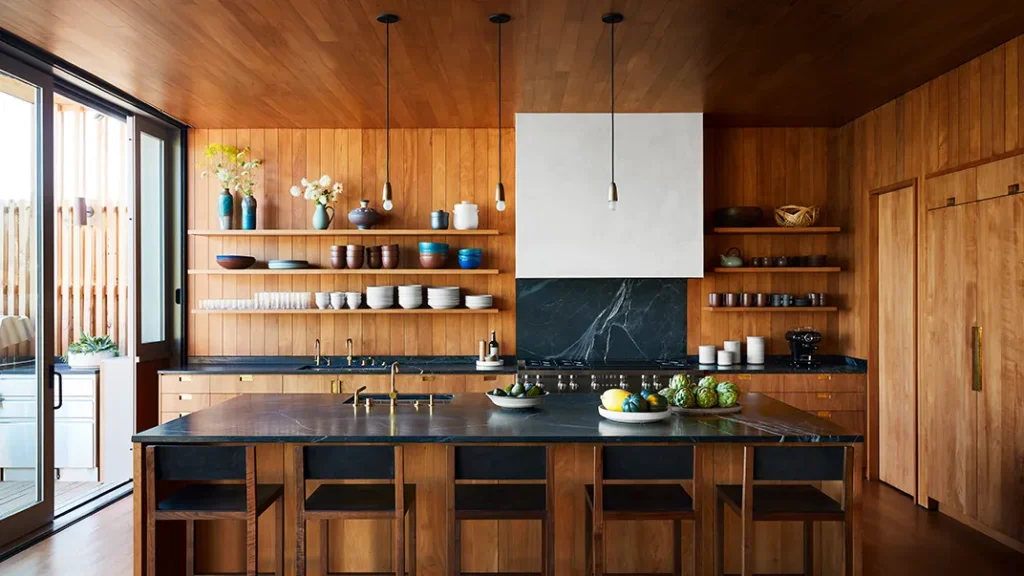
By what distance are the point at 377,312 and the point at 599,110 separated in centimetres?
237

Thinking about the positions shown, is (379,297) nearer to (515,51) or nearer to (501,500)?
(515,51)

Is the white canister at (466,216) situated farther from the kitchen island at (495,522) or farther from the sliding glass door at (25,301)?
the sliding glass door at (25,301)

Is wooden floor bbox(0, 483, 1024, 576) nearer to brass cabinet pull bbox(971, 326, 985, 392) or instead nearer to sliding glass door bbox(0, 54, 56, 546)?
sliding glass door bbox(0, 54, 56, 546)

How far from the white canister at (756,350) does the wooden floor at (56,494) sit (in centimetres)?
500

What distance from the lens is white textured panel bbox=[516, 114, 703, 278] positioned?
18.8ft

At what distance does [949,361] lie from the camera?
465 centimetres

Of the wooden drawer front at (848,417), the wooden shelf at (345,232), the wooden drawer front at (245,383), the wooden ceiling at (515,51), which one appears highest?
the wooden ceiling at (515,51)

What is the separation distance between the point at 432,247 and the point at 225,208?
169 cm

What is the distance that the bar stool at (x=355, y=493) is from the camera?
296 cm

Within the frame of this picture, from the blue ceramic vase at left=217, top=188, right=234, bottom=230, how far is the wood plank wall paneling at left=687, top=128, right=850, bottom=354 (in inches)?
151

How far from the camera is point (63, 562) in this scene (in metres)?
3.95

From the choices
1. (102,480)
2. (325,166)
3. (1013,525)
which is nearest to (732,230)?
(1013,525)

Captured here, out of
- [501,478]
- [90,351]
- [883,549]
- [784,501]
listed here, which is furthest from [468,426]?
[90,351]

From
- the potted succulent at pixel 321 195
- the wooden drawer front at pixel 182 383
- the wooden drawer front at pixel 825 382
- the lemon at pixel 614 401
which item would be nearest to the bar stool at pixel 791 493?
the lemon at pixel 614 401
